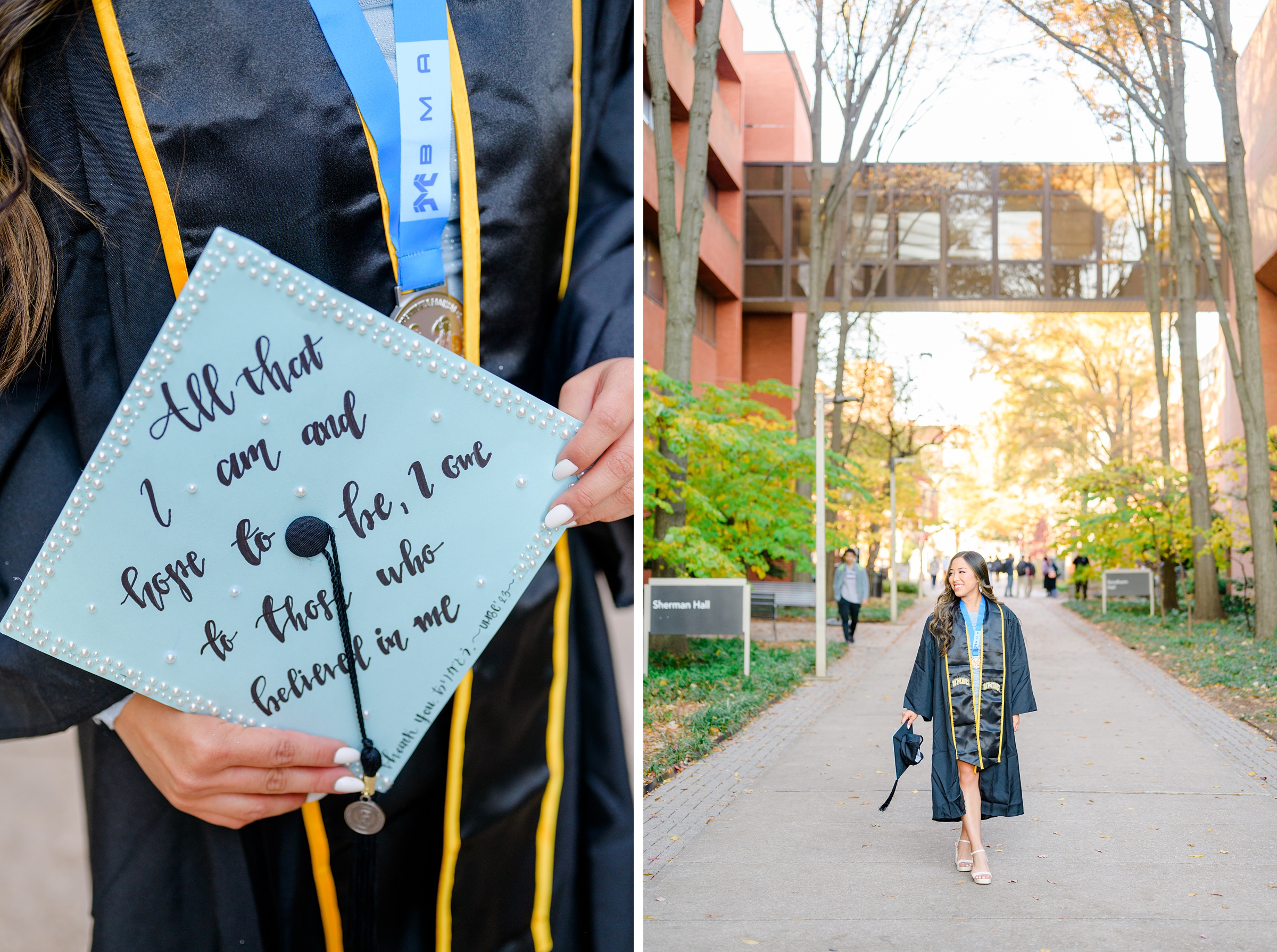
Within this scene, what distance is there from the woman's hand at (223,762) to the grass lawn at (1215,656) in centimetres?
396

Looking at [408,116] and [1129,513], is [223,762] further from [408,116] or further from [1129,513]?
[1129,513]

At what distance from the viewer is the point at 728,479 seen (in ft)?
40.0

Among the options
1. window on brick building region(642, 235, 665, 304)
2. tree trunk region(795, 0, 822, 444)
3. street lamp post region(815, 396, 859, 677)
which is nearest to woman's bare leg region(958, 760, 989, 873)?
tree trunk region(795, 0, 822, 444)

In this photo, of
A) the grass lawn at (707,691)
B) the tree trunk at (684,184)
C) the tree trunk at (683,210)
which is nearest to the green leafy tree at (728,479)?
the tree trunk at (683,210)

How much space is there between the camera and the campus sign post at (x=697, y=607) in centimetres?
948

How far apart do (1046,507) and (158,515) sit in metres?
3.72

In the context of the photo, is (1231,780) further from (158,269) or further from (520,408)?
(158,269)

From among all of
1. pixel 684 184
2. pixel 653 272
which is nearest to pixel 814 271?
pixel 653 272

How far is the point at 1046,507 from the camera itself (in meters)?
4.41

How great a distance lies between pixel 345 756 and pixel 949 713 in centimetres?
326

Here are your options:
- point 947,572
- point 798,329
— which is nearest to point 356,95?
point 947,572

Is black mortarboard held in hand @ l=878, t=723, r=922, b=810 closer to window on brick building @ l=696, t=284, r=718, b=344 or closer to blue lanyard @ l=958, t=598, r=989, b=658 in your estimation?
blue lanyard @ l=958, t=598, r=989, b=658

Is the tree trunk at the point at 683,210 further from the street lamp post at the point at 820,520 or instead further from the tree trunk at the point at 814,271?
the street lamp post at the point at 820,520

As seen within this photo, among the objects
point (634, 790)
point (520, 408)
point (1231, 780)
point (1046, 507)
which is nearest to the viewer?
point (520, 408)
